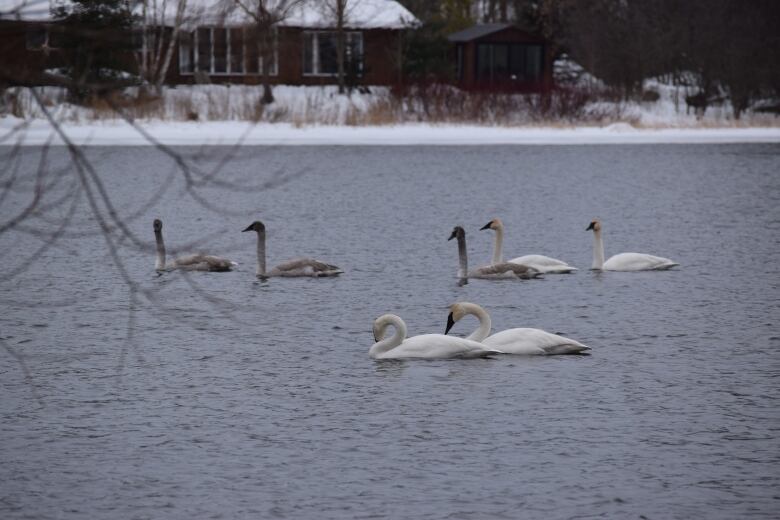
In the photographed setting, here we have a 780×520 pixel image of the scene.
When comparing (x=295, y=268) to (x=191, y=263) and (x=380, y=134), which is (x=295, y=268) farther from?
(x=380, y=134)

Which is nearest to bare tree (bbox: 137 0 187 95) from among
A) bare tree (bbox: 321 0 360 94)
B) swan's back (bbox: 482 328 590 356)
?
swan's back (bbox: 482 328 590 356)

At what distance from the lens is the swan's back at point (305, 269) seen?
54.1 feet

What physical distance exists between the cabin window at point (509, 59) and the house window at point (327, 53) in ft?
20.9

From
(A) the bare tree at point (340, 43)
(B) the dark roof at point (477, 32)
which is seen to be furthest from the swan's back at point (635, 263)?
(B) the dark roof at point (477, 32)

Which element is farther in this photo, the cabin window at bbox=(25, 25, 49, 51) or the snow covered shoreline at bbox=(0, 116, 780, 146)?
the snow covered shoreline at bbox=(0, 116, 780, 146)

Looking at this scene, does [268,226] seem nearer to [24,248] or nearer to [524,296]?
[24,248]

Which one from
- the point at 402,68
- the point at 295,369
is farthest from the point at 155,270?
the point at 402,68

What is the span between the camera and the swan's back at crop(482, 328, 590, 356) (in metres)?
11.7

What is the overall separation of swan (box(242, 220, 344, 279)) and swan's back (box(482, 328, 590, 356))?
16.6 feet

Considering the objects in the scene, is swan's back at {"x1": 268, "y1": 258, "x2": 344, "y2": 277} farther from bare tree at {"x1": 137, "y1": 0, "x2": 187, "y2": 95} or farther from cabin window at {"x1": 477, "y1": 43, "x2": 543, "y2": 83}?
cabin window at {"x1": 477, "y1": 43, "x2": 543, "y2": 83}

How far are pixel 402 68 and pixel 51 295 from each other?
4205 centimetres

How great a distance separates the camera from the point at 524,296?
50.2 feet

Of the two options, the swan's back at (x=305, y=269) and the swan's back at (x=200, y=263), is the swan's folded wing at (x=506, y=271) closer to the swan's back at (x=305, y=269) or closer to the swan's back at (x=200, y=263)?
the swan's back at (x=305, y=269)

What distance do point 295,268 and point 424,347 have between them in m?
5.32
